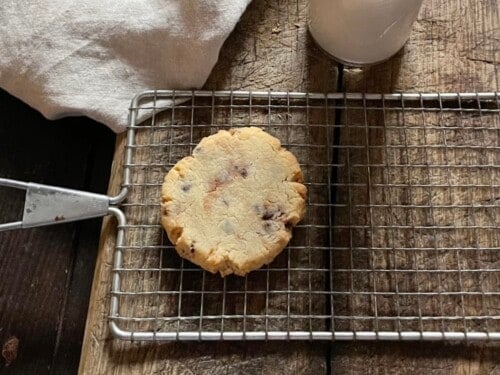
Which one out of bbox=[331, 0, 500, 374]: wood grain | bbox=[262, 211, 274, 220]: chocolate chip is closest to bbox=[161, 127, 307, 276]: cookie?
bbox=[262, 211, 274, 220]: chocolate chip

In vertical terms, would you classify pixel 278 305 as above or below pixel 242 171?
below

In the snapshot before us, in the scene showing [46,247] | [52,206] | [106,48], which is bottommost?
[46,247]

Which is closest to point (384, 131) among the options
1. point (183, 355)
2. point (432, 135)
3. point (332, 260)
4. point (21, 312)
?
point (432, 135)

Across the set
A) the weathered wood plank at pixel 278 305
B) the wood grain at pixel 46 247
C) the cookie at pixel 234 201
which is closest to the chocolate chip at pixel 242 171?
the cookie at pixel 234 201

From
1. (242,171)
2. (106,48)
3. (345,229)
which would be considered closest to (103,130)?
(106,48)

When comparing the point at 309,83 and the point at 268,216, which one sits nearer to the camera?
the point at 268,216

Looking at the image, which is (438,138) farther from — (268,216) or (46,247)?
(46,247)

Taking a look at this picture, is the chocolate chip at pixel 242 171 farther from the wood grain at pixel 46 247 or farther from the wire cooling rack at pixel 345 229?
the wood grain at pixel 46 247

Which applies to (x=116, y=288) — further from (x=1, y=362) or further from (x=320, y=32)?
(x=320, y=32)
